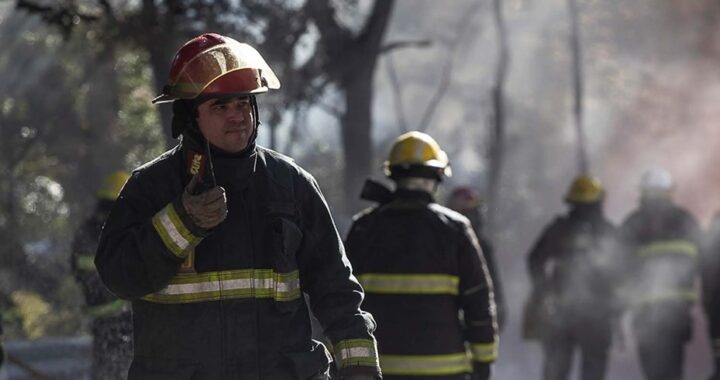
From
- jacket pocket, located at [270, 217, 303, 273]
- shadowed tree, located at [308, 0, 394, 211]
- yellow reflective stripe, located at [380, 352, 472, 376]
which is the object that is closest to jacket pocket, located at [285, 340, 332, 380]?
jacket pocket, located at [270, 217, 303, 273]

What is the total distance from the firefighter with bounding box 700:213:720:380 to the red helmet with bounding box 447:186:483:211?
70.4 inches

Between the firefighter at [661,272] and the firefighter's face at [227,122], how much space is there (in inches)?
281

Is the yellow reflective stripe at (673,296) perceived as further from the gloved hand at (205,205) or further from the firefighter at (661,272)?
the gloved hand at (205,205)

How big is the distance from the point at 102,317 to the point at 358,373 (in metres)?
4.25

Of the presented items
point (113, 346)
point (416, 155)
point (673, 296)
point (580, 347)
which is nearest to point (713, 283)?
point (673, 296)

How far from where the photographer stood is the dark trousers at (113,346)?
8.17m

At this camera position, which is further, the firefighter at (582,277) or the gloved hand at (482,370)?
the firefighter at (582,277)

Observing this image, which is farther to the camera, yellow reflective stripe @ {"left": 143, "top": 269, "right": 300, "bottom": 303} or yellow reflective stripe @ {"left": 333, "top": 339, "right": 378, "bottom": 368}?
yellow reflective stripe @ {"left": 333, "top": 339, "right": 378, "bottom": 368}

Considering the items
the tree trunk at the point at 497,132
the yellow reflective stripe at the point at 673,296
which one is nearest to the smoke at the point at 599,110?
Result: the tree trunk at the point at 497,132

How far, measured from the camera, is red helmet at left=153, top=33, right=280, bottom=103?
13.2 ft

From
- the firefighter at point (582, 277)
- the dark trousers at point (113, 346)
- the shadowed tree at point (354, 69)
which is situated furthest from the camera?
the shadowed tree at point (354, 69)

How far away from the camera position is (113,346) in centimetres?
825

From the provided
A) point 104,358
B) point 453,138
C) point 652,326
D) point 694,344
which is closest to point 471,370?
point 104,358

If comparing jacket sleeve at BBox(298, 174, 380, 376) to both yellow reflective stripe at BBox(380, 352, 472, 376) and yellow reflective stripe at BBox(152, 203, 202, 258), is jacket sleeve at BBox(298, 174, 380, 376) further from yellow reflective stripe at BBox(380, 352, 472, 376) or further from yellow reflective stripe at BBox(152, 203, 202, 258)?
yellow reflective stripe at BBox(380, 352, 472, 376)
